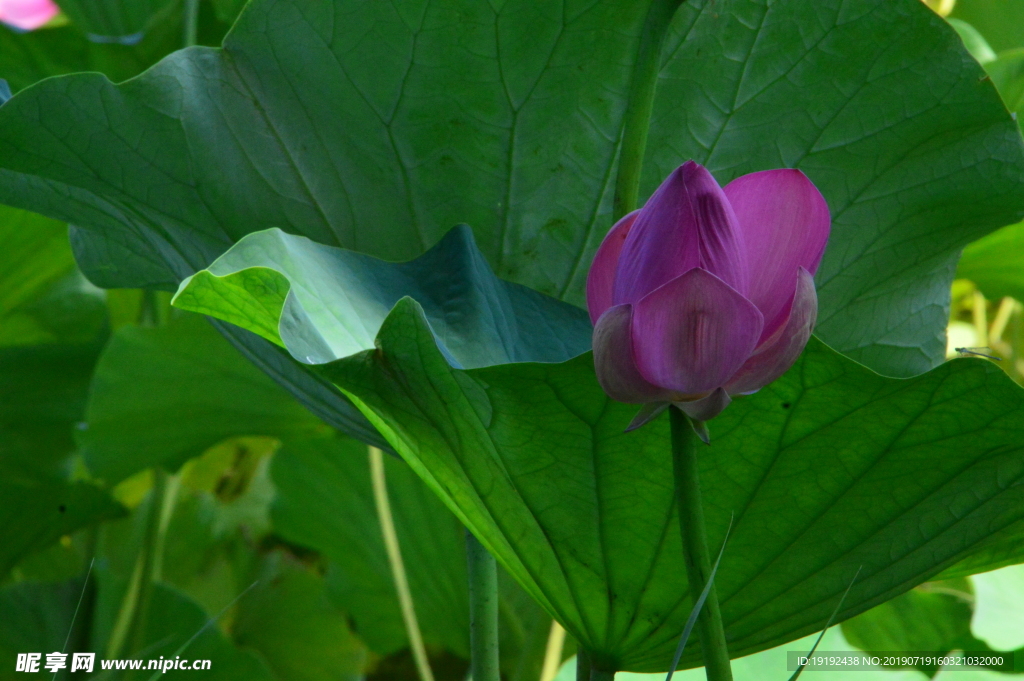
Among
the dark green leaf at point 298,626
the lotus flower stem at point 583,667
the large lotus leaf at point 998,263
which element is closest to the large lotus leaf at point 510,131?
the lotus flower stem at point 583,667

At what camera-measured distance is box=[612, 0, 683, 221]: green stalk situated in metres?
0.47

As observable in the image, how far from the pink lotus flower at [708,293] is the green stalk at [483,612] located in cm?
26

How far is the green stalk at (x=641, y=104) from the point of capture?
0.47m

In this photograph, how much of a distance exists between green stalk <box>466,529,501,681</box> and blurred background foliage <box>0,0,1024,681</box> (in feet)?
0.52

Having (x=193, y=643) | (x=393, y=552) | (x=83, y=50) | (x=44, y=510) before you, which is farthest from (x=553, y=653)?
(x=83, y=50)

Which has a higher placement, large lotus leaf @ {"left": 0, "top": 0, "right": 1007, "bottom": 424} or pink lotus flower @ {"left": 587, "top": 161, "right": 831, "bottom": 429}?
large lotus leaf @ {"left": 0, "top": 0, "right": 1007, "bottom": 424}

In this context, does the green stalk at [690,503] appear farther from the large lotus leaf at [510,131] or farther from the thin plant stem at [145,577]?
the thin plant stem at [145,577]

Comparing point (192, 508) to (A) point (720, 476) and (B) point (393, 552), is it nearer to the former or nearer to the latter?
(B) point (393, 552)

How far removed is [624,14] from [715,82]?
0.25 feet

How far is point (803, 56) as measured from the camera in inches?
19.9

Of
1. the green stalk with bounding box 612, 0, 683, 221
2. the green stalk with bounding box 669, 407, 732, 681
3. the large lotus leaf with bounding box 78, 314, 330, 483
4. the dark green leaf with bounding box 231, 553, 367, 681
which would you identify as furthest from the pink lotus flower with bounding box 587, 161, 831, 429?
the dark green leaf with bounding box 231, 553, 367, 681

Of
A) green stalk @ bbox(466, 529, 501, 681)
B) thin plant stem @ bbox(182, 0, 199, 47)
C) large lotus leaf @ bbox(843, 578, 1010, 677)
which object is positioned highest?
thin plant stem @ bbox(182, 0, 199, 47)

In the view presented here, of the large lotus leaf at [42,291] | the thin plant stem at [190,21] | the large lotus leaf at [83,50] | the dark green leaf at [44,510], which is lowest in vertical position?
the dark green leaf at [44,510]

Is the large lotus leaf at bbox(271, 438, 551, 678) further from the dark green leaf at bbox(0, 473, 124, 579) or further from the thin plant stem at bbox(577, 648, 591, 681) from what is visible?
the thin plant stem at bbox(577, 648, 591, 681)
